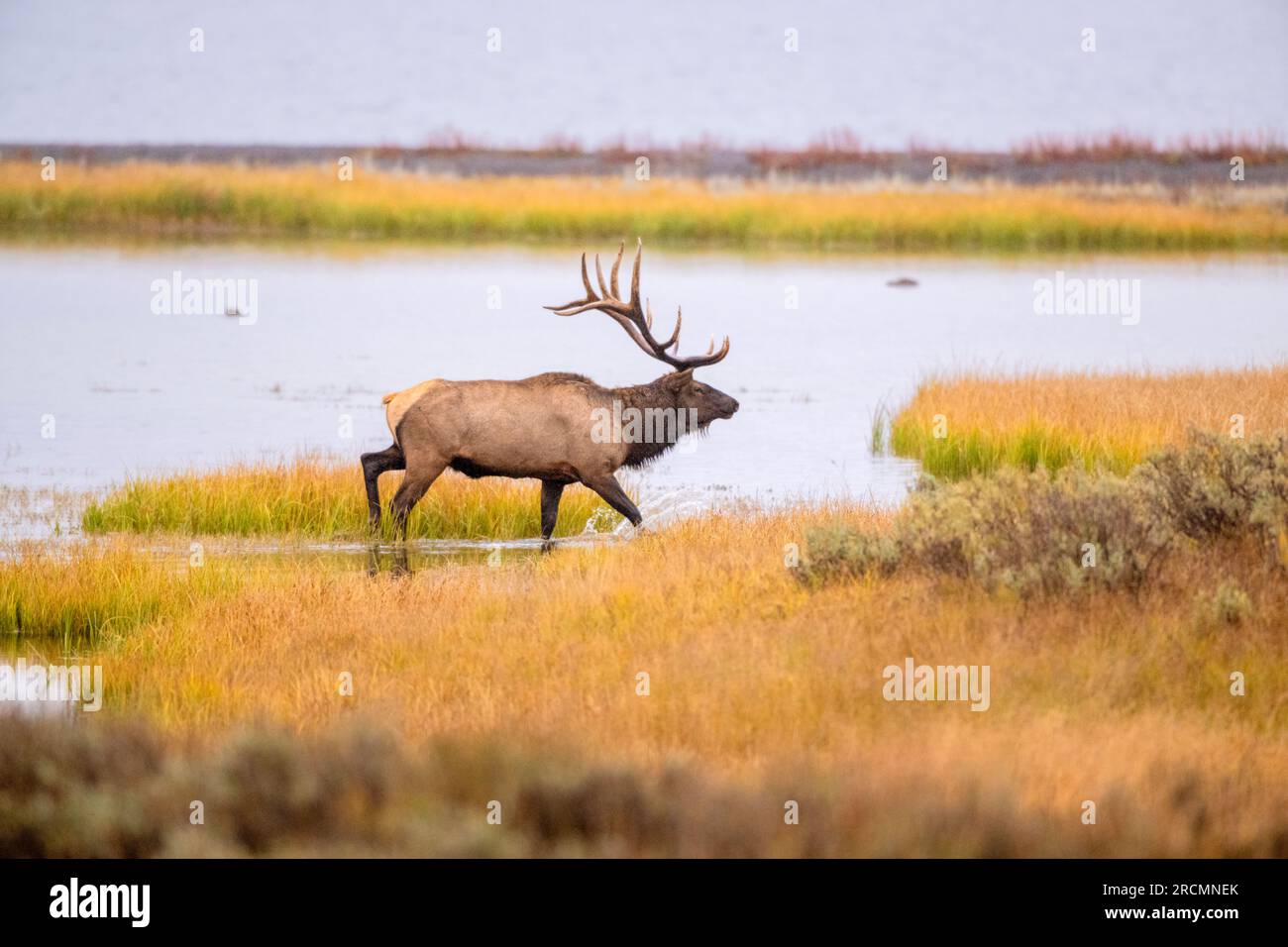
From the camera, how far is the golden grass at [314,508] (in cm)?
1458

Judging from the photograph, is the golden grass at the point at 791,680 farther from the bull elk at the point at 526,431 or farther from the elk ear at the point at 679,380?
the elk ear at the point at 679,380

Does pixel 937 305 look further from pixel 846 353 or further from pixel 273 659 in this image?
pixel 273 659

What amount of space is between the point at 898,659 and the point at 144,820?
3553 millimetres

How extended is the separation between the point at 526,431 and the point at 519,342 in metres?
22.7

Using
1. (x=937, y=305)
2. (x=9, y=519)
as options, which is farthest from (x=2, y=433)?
(x=937, y=305)

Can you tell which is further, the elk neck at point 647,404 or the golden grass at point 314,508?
the golden grass at point 314,508

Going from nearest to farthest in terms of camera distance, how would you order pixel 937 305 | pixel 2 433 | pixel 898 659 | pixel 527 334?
1. pixel 898 659
2. pixel 2 433
3. pixel 527 334
4. pixel 937 305

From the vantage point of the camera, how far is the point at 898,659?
27.8 ft

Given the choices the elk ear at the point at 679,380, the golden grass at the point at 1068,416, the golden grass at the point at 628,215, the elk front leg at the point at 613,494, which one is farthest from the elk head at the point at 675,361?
the golden grass at the point at 628,215

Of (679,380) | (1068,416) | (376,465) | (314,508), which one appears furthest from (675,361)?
(1068,416)

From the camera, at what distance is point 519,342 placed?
35594 mm

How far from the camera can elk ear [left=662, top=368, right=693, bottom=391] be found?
13.8 metres

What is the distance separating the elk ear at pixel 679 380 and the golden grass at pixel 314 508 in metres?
1.59

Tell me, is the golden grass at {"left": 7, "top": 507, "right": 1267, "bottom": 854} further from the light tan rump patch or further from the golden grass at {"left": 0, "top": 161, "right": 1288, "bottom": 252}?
the golden grass at {"left": 0, "top": 161, "right": 1288, "bottom": 252}
